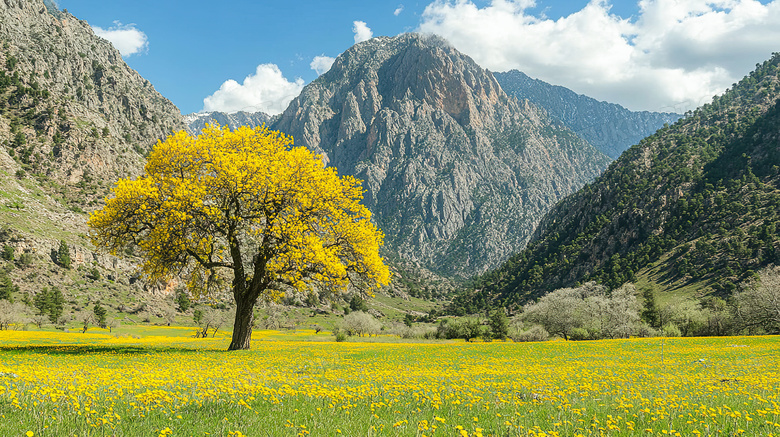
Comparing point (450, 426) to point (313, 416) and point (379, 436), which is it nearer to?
point (379, 436)

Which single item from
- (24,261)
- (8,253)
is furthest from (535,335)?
(8,253)

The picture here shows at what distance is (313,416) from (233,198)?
18.3m

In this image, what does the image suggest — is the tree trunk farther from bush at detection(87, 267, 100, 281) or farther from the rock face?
the rock face

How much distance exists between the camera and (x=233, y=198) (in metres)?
23.0

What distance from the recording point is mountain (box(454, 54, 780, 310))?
129 m

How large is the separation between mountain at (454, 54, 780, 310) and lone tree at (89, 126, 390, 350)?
133 m

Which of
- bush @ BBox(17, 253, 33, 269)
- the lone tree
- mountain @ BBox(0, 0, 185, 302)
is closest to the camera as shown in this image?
the lone tree

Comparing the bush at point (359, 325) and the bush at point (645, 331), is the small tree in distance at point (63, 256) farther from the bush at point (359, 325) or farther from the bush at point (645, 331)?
the bush at point (645, 331)

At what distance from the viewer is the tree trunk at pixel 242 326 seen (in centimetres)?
2548

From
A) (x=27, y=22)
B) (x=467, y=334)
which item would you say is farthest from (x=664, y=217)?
(x=27, y=22)

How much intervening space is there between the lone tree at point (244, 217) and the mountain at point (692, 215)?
133m

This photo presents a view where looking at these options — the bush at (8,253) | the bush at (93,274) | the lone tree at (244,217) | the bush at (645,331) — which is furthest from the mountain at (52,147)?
the bush at (645,331)

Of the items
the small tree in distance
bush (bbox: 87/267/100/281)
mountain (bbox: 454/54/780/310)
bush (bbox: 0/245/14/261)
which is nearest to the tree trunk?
bush (bbox: 0/245/14/261)

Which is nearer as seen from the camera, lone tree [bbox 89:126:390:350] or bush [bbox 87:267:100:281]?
lone tree [bbox 89:126:390:350]
